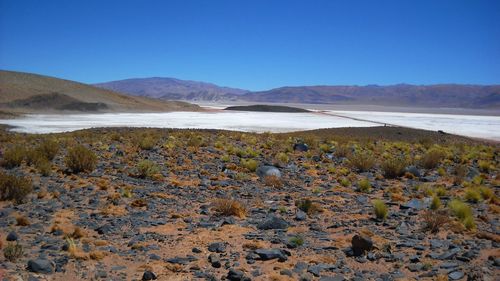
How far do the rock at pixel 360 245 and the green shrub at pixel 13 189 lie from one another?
18.9 ft

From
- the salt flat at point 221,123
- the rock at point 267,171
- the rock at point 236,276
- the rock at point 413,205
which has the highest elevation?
the salt flat at point 221,123

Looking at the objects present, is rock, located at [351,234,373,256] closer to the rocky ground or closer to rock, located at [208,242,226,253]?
the rocky ground

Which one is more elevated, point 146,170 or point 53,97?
point 53,97

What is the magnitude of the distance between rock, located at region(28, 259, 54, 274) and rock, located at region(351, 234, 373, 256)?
3787 millimetres

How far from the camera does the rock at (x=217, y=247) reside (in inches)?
252

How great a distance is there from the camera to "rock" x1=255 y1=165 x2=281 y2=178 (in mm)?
12297

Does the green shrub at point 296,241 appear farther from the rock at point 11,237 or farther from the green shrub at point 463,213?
the rock at point 11,237

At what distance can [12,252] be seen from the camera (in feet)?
18.3

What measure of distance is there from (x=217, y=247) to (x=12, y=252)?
2516 millimetres

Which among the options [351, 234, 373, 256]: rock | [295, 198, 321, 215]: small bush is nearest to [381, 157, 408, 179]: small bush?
[295, 198, 321, 215]: small bush

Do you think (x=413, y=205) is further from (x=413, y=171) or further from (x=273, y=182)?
(x=413, y=171)

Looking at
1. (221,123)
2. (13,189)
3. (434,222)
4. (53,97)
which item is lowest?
(434,222)

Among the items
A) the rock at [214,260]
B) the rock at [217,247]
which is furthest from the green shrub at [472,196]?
the rock at [214,260]

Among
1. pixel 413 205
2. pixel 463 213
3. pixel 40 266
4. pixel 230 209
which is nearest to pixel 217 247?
pixel 230 209
